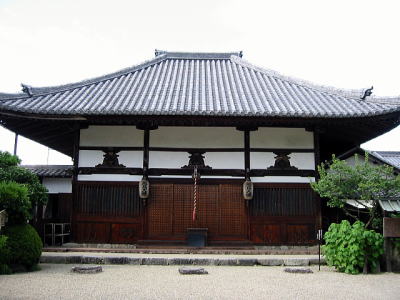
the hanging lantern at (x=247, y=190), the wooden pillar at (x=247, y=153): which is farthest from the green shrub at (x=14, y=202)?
the wooden pillar at (x=247, y=153)

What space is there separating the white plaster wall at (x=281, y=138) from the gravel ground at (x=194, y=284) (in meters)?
4.74

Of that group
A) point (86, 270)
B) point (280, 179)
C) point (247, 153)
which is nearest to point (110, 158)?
point (247, 153)

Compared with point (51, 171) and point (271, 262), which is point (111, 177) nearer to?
point (51, 171)

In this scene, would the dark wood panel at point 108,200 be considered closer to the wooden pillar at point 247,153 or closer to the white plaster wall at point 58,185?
the white plaster wall at point 58,185

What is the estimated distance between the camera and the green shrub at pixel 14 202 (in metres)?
9.30

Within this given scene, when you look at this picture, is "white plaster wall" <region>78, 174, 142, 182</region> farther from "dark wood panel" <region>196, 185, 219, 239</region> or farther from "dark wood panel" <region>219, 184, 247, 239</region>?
"dark wood panel" <region>219, 184, 247, 239</region>

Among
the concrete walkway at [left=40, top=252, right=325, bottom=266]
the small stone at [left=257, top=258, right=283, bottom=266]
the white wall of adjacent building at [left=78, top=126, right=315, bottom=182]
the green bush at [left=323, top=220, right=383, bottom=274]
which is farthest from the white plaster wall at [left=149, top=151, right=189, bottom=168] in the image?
the green bush at [left=323, top=220, right=383, bottom=274]

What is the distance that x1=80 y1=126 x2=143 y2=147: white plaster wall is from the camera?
13.5 m

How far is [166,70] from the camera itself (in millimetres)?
17703

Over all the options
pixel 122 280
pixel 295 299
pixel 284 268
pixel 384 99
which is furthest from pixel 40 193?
pixel 384 99

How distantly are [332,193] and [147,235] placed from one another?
6.05m

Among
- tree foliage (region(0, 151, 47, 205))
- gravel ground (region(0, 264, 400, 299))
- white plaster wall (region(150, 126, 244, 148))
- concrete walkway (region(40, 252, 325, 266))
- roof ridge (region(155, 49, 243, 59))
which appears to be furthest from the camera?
roof ridge (region(155, 49, 243, 59))

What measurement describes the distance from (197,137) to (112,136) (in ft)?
9.58

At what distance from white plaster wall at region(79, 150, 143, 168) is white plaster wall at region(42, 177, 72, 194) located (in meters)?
2.72
